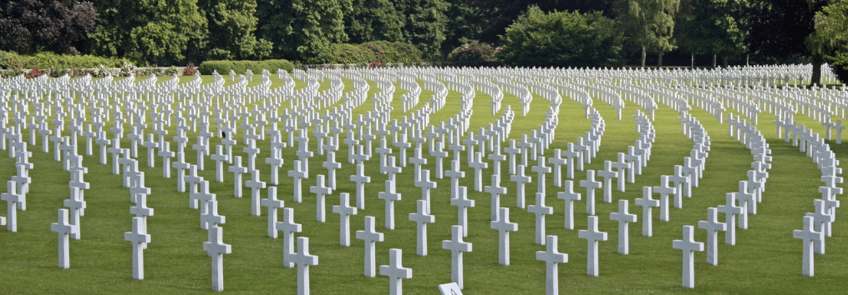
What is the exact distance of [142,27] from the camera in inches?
2872

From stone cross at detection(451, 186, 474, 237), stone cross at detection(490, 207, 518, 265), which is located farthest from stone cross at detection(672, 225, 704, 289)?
stone cross at detection(451, 186, 474, 237)

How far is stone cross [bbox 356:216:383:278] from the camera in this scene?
9.12 m

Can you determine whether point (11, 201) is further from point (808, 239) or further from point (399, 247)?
point (808, 239)

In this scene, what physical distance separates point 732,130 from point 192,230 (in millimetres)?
17350

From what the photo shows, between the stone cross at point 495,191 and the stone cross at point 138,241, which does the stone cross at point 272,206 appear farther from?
the stone cross at point 495,191

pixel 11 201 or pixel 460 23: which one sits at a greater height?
pixel 460 23

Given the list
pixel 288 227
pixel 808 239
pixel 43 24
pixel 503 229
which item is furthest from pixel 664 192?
pixel 43 24

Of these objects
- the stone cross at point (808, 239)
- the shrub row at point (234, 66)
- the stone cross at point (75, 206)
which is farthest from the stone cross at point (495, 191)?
the shrub row at point (234, 66)

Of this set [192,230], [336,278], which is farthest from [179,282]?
[192,230]

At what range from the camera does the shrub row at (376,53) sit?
88062 mm

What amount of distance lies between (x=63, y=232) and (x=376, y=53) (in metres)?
81.6

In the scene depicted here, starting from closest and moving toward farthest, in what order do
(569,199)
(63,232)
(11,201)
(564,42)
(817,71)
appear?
(63,232)
(11,201)
(569,199)
(817,71)
(564,42)

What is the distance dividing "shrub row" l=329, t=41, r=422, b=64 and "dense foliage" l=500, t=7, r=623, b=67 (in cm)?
997

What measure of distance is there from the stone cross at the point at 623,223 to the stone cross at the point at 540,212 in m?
0.65
